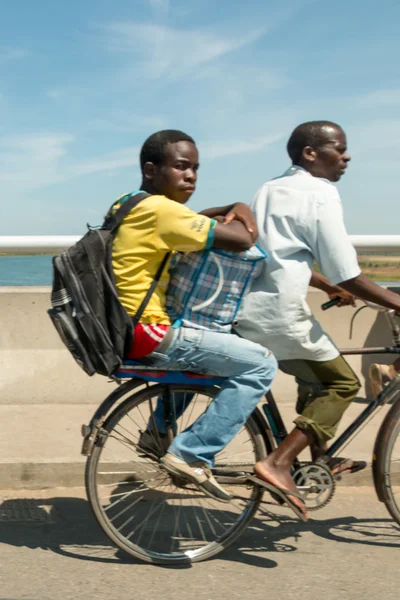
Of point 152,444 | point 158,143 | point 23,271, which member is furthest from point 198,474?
point 23,271

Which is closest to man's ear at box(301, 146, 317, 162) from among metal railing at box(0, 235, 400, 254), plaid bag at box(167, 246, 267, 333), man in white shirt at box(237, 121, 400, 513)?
man in white shirt at box(237, 121, 400, 513)

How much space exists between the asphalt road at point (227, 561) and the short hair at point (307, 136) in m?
1.86

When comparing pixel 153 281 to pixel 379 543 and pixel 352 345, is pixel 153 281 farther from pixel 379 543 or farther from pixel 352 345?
pixel 352 345

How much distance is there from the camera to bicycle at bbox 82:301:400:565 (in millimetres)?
3842

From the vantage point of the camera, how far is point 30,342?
6469 millimetres

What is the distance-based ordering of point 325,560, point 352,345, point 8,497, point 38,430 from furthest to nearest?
point 352,345 → point 38,430 → point 8,497 → point 325,560

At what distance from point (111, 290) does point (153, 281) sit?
197mm

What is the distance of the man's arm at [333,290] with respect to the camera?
4113 millimetres

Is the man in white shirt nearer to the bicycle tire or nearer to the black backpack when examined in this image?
the bicycle tire

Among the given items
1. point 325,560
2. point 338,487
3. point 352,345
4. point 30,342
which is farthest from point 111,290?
point 352,345

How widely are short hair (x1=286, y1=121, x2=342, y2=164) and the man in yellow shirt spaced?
49cm

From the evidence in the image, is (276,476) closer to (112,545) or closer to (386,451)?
(386,451)

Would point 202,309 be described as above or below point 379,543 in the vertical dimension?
above

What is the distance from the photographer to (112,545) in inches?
162
